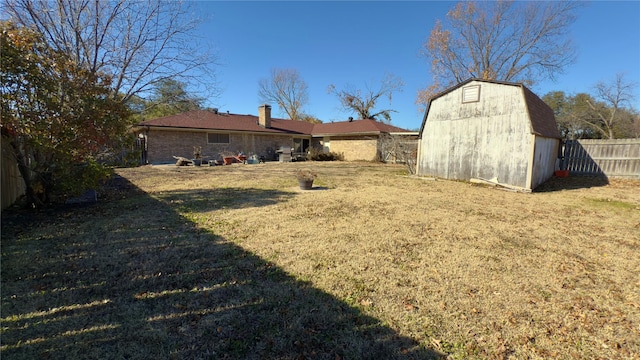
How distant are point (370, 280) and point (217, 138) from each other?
68.9ft

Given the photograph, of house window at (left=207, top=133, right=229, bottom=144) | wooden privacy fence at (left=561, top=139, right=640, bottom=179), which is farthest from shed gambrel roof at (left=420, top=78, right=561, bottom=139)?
house window at (left=207, top=133, right=229, bottom=144)

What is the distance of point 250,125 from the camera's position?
24141 millimetres

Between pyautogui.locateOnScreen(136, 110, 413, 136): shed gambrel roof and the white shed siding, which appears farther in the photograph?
pyautogui.locateOnScreen(136, 110, 413, 136): shed gambrel roof

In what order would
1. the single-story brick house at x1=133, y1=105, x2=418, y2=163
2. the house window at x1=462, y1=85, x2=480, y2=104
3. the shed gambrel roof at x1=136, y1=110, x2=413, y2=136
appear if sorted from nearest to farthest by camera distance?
1. the house window at x1=462, y1=85, x2=480, y2=104
2. the single-story brick house at x1=133, y1=105, x2=418, y2=163
3. the shed gambrel roof at x1=136, y1=110, x2=413, y2=136

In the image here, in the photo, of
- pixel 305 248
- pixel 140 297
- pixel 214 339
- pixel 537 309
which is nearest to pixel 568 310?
pixel 537 309

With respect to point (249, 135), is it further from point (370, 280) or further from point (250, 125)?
point (370, 280)

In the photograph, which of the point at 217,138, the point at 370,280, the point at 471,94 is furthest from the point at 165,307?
the point at 217,138

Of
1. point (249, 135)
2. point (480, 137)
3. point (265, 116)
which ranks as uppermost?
point (265, 116)

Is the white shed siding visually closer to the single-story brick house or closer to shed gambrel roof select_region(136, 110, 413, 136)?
the single-story brick house

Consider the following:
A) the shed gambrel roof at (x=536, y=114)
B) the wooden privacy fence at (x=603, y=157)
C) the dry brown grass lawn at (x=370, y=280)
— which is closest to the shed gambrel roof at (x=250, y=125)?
the wooden privacy fence at (x=603, y=157)

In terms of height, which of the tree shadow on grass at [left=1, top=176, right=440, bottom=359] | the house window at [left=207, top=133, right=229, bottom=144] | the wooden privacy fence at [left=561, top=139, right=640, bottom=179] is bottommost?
the tree shadow on grass at [left=1, top=176, right=440, bottom=359]

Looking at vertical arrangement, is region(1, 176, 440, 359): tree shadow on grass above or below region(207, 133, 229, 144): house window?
below

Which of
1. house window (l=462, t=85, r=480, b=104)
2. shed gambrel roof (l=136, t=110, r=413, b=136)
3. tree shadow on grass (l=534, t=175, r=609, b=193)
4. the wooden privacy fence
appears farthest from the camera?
shed gambrel roof (l=136, t=110, r=413, b=136)

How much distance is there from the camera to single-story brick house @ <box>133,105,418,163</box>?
1931 cm
